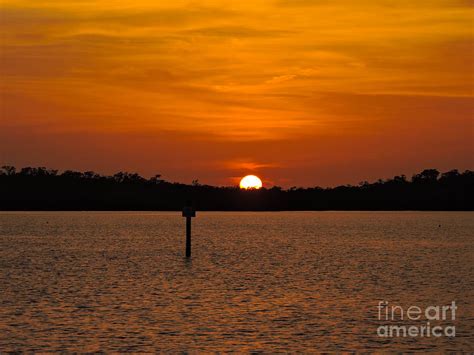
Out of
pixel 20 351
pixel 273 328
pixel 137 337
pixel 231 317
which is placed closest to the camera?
pixel 20 351

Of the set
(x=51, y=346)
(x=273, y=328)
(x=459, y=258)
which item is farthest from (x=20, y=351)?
(x=459, y=258)

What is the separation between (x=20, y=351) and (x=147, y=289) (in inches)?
871

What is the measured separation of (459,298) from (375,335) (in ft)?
49.9

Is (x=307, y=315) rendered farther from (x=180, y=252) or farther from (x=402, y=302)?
(x=180, y=252)

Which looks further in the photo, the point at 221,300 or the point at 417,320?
the point at 221,300

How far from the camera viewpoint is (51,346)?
109 ft

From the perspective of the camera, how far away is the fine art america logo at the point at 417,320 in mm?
36375

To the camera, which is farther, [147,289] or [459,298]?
[147,289]

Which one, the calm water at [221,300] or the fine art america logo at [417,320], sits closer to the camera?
the calm water at [221,300]

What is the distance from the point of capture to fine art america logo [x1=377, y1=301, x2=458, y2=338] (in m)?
36.4

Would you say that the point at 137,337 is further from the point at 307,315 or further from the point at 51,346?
the point at 307,315

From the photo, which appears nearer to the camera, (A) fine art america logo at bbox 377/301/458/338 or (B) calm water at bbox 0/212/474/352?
(B) calm water at bbox 0/212/474/352

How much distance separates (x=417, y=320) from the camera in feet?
132

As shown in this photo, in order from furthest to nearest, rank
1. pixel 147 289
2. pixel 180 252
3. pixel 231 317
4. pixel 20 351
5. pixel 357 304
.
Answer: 1. pixel 180 252
2. pixel 147 289
3. pixel 357 304
4. pixel 231 317
5. pixel 20 351
